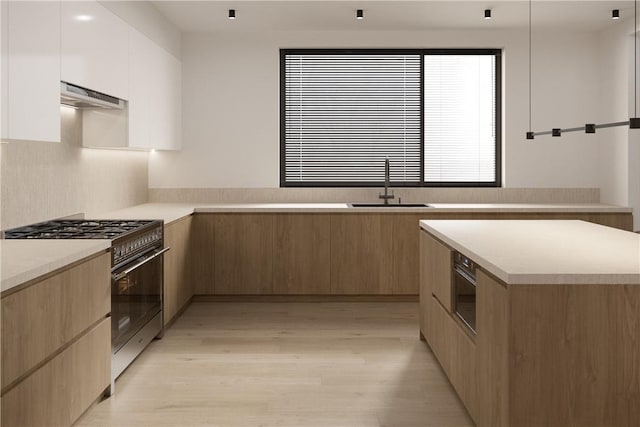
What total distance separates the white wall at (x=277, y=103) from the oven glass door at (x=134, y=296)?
198cm

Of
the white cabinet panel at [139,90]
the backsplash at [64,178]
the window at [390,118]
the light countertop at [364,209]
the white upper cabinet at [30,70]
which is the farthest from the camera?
the window at [390,118]

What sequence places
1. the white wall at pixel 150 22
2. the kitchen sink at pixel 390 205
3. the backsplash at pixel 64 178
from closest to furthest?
the backsplash at pixel 64 178
the white wall at pixel 150 22
the kitchen sink at pixel 390 205

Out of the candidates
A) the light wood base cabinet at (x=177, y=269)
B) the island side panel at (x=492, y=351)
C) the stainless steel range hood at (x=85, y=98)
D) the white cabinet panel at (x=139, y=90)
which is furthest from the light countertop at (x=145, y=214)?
the island side panel at (x=492, y=351)

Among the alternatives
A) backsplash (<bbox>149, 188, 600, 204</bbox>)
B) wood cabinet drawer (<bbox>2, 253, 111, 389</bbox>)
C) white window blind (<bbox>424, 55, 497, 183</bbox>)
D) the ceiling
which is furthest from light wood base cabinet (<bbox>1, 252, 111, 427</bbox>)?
white window blind (<bbox>424, 55, 497, 183</bbox>)

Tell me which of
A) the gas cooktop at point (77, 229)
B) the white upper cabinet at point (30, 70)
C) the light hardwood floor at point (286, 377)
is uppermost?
the white upper cabinet at point (30, 70)

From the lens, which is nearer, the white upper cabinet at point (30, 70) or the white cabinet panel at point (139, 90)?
the white upper cabinet at point (30, 70)

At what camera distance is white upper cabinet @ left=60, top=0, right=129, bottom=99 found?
341 centimetres

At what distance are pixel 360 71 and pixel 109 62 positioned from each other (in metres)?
2.68

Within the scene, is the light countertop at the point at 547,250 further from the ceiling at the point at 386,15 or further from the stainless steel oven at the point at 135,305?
the ceiling at the point at 386,15

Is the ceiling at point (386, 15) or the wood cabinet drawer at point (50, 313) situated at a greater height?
the ceiling at point (386, 15)

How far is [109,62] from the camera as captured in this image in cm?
405

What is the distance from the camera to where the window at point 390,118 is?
6090mm

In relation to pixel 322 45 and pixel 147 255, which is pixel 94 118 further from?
pixel 322 45

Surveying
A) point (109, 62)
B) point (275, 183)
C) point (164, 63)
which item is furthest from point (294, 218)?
point (109, 62)
